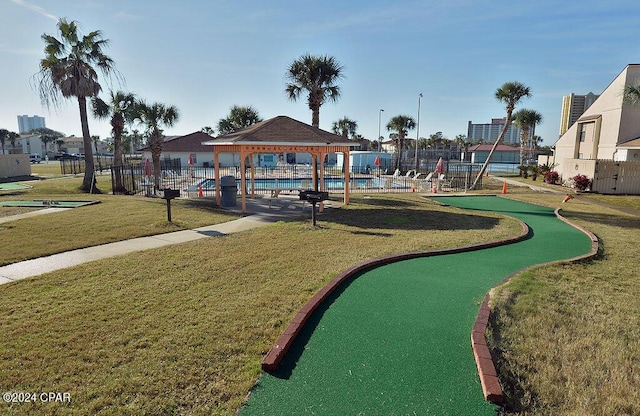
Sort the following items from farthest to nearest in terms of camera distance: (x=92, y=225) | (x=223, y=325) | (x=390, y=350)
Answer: (x=92, y=225) < (x=223, y=325) < (x=390, y=350)

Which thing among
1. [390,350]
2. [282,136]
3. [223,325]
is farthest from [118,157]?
[390,350]

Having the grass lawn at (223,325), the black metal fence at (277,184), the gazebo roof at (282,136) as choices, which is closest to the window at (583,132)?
the black metal fence at (277,184)

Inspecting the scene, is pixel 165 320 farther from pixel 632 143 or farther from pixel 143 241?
pixel 632 143

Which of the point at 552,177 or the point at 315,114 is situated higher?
the point at 315,114

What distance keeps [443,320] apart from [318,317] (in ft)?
5.41

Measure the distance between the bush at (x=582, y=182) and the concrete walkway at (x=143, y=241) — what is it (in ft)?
58.3

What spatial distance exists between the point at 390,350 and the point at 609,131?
31508 mm

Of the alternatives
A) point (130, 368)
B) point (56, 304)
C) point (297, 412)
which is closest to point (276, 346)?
point (297, 412)

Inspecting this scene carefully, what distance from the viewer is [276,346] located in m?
4.05

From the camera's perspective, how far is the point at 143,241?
9062mm

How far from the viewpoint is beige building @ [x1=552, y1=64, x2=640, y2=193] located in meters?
25.0

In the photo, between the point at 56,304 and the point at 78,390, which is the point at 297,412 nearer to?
the point at 78,390

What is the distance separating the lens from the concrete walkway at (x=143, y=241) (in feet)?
22.3

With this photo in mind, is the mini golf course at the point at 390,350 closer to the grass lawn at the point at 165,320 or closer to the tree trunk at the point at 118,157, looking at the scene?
the grass lawn at the point at 165,320
